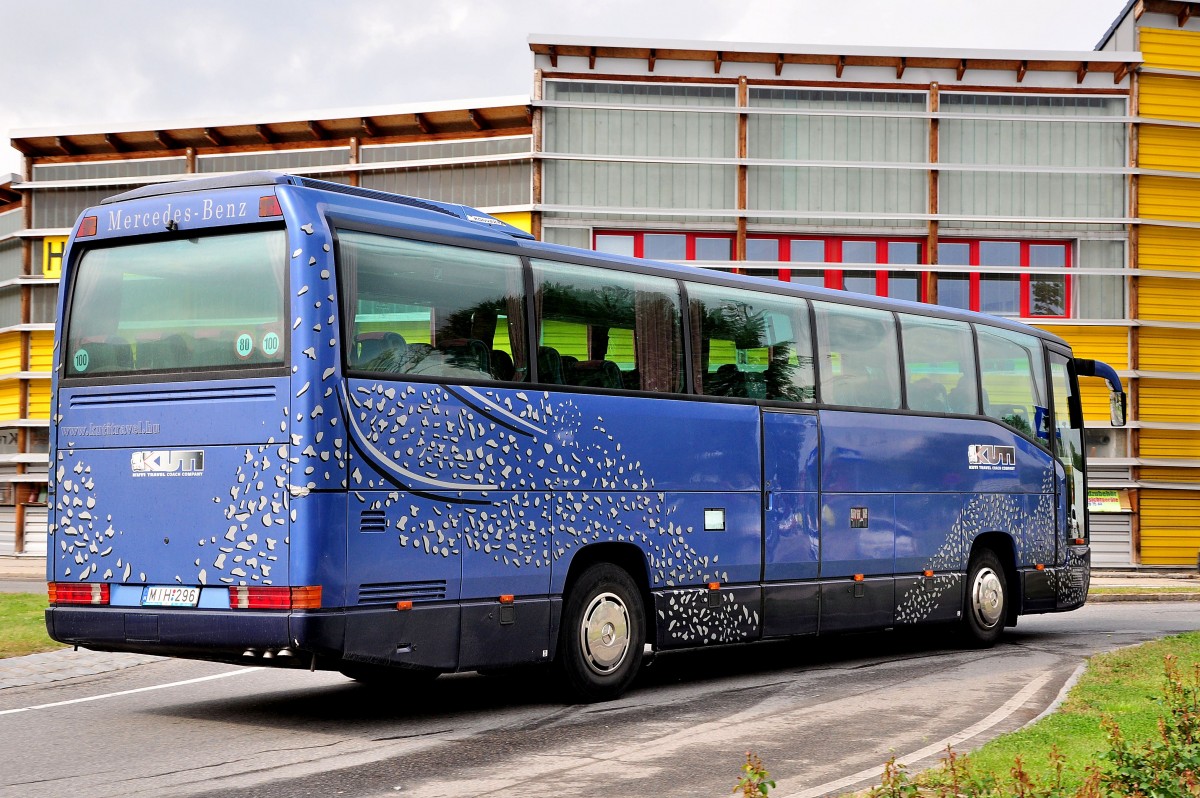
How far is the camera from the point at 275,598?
9195mm

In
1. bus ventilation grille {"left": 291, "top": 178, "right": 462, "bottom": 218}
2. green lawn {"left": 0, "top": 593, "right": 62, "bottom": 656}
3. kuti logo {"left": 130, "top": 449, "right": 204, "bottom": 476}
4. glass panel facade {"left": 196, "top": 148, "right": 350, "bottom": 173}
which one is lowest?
green lawn {"left": 0, "top": 593, "right": 62, "bottom": 656}

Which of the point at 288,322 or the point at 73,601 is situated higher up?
the point at 288,322

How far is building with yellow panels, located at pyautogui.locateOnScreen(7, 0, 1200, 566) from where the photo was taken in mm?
33125

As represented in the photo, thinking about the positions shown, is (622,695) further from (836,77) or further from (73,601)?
(836,77)

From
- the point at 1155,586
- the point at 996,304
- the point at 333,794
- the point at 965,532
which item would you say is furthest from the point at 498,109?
the point at 333,794

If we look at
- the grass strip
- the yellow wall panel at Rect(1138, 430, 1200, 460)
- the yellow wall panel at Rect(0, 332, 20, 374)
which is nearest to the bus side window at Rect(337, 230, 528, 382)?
the grass strip

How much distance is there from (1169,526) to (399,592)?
27.8m

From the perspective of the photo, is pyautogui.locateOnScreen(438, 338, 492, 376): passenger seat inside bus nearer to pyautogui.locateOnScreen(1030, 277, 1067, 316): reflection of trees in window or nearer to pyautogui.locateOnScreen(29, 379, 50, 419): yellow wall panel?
pyautogui.locateOnScreen(1030, 277, 1067, 316): reflection of trees in window

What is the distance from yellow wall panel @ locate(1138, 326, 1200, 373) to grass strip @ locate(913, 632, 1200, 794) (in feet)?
67.4

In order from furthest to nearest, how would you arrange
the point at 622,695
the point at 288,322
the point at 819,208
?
1. the point at 819,208
2. the point at 622,695
3. the point at 288,322

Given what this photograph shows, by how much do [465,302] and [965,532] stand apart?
773 centimetres

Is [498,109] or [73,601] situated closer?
[73,601]

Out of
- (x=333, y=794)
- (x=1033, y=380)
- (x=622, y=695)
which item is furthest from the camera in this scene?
(x=1033, y=380)

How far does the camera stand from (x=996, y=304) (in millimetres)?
33469
